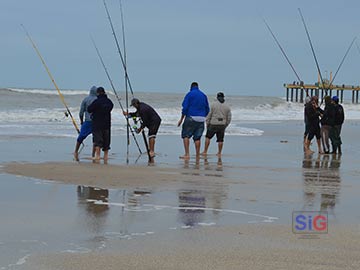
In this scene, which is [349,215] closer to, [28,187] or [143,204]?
[143,204]

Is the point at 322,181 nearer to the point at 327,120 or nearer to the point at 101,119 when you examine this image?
the point at 101,119

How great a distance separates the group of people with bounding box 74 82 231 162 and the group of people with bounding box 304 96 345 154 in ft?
7.24

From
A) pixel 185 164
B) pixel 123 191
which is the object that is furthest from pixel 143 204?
pixel 185 164

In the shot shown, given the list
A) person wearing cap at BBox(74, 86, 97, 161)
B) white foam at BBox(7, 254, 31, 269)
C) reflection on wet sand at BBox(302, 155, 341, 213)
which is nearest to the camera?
white foam at BBox(7, 254, 31, 269)

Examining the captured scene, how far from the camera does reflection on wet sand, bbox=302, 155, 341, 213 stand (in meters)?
7.57

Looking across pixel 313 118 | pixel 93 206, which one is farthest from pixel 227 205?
pixel 313 118

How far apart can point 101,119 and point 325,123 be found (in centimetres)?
560

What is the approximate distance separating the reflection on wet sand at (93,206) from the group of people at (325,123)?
820 cm

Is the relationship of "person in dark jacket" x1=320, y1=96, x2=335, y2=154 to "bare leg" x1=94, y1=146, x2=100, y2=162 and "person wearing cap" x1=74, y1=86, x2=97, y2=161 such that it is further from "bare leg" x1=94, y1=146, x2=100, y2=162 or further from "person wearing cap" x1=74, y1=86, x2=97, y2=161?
"bare leg" x1=94, y1=146, x2=100, y2=162

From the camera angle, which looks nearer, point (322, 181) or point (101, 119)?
point (322, 181)

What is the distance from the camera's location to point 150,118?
42.8 feet

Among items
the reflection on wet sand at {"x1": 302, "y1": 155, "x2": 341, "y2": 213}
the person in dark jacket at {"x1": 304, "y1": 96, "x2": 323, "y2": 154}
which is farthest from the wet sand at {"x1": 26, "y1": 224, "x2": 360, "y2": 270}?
the person in dark jacket at {"x1": 304, "y1": 96, "x2": 323, "y2": 154}

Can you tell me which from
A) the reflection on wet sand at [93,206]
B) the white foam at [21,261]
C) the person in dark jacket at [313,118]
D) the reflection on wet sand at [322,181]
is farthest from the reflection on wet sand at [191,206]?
the person in dark jacket at [313,118]

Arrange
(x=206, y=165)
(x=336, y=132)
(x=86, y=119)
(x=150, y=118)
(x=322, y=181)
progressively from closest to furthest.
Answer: (x=322, y=181) → (x=206, y=165) → (x=86, y=119) → (x=150, y=118) → (x=336, y=132)
